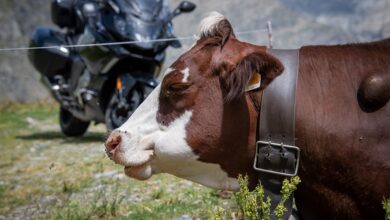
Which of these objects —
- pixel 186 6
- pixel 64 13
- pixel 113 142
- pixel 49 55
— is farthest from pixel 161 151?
pixel 64 13

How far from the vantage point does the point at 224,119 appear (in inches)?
101

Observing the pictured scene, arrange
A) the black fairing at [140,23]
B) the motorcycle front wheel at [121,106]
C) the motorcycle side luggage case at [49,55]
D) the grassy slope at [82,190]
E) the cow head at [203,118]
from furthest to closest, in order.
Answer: the motorcycle side luggage case at [49,55] → the black fairing at [140,23] → the motorcycle front wheel at [121,106] → the grassy slope at [82,190] → the cow head at [203,118]

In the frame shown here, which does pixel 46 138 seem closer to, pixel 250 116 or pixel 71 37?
pixel 71 37

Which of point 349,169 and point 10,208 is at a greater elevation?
point 349,169

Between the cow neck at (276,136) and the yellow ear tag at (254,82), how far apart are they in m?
0.04

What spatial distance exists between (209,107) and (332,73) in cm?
54

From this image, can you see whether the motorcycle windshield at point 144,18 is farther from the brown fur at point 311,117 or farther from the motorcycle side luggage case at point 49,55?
the brown fur at point 311,117

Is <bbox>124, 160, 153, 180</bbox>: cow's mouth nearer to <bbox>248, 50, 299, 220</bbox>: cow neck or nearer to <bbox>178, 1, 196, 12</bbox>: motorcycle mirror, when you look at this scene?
<bbox>248, 50, 299, 220</bbox>: cow neck

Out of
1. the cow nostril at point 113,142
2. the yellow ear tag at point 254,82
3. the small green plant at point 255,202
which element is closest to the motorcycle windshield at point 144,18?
the cow nostril at point 113,142

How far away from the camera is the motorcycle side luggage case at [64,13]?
8531 millimetres

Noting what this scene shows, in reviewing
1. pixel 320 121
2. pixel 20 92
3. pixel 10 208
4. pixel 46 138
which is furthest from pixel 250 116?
pixel 20 92

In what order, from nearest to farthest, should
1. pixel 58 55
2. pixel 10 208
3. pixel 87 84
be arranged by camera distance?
pixel 10 208, pixel 87 84, pixel 58 55

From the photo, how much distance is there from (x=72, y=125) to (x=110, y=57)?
7.64 ft

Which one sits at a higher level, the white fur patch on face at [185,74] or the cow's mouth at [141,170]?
the white fur patch on face at [185,74]
